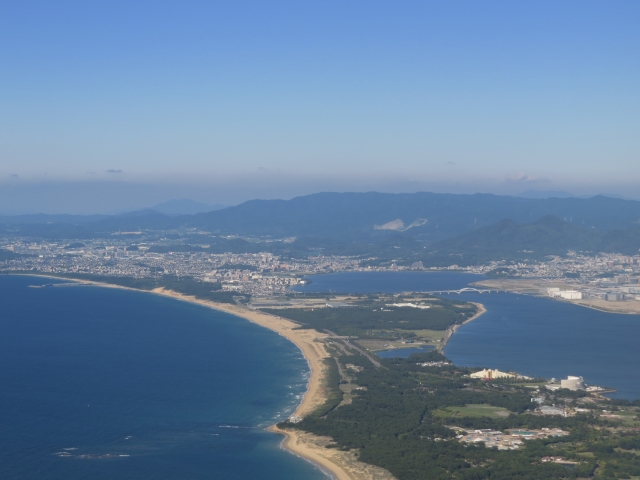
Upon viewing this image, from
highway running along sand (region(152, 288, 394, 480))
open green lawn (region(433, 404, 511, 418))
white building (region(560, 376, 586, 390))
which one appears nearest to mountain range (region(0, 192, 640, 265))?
highway running along sand (region(152, 288, 394, 480))

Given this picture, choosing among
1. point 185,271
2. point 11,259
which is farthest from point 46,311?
point 11,259

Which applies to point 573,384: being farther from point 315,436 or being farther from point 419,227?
point 419,227

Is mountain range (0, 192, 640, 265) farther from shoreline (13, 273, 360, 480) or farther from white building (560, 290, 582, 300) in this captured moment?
shoreline (13, 273, 360, 480)

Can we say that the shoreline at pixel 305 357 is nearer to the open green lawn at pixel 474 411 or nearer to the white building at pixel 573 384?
the open green lawn at pixel 474 411

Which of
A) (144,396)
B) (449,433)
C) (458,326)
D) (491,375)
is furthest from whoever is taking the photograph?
(458,326)

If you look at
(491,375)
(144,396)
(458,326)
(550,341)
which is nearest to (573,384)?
(491,375)

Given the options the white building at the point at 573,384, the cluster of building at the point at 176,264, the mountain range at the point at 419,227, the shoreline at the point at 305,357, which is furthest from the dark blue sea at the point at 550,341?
the mountain range at the point at 419,227
